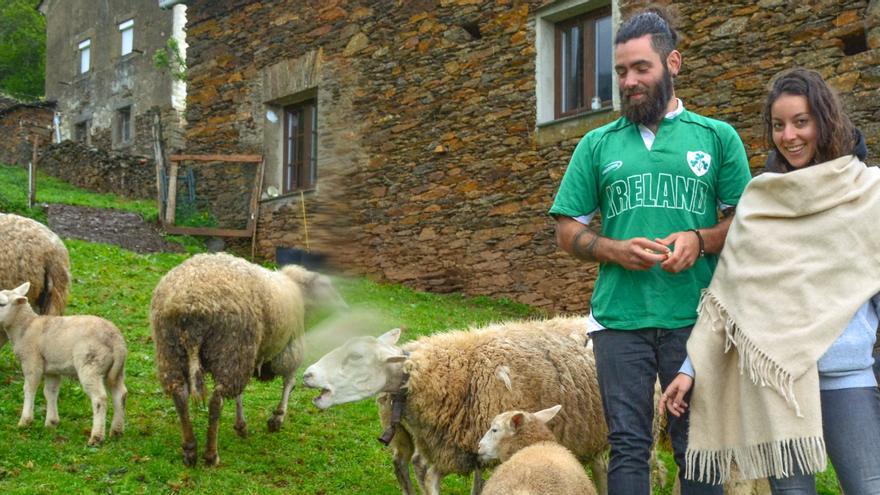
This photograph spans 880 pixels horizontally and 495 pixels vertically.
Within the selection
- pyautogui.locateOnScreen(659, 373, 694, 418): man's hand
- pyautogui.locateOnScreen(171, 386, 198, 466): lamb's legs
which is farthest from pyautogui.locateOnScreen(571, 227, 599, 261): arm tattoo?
pyautogui.locateOnScreen(171, 386, 198, 466): lamb's legs

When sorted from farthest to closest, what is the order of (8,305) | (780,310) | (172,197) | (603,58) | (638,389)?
(172,197)
(603,58)
(8,305)
(638,389)
(780,310)

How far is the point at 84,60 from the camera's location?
36594mm

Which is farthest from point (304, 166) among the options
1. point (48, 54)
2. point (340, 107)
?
point (48, 54)

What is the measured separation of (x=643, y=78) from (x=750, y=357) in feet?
4.09

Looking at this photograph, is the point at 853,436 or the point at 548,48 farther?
the point at 548,48

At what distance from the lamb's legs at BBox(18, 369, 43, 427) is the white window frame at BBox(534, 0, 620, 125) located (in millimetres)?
8033

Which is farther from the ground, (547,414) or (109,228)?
(109,228)

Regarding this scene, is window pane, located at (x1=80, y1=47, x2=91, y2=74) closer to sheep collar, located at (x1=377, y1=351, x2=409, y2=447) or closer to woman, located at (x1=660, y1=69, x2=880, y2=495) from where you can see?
sheep collar, located at (x1=377, y1=351, x2=409, y2=447)

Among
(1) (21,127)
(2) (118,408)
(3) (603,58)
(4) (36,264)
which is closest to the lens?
(2) (118,408)

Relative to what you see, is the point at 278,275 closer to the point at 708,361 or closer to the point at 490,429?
the point at 490,429

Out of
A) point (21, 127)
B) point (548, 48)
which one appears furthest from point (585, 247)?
point (21, 127)

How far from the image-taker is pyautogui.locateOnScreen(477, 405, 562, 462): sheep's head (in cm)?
469

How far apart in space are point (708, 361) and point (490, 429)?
176 centimetres

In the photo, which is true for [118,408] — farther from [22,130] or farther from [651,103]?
[22,130]
